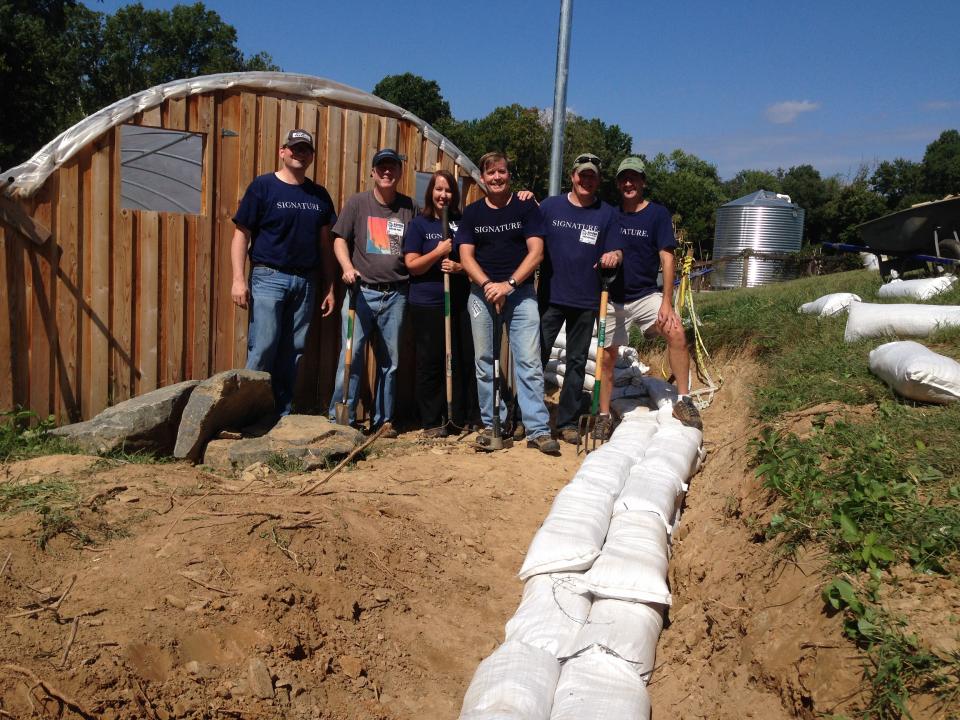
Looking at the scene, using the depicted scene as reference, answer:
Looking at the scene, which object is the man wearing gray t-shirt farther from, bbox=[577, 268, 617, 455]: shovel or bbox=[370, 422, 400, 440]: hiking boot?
bbox=[577, 268, 617, 455]: shovel

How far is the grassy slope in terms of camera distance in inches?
97.5

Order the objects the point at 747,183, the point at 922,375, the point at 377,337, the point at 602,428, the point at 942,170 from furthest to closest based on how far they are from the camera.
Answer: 1. the point at 747,183
2. the point at 942,170
3. the point at 377,337
4. the point at 602,428
5. the point at 922,375

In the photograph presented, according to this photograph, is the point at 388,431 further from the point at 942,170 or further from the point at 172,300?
the point at 942,170

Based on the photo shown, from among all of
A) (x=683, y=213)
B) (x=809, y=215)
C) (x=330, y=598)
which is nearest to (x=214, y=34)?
(x=683, y=213)

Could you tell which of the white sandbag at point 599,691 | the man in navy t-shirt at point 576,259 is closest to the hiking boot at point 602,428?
the man in navy t-shirt at point 576,259

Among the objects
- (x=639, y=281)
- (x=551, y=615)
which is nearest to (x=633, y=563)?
(x=551, y=615)

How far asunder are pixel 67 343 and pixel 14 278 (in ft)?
1.74

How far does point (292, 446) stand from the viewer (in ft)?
17.2

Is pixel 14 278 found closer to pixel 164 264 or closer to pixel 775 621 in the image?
pixel 164 264

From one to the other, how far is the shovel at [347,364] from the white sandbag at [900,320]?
12.5 feet

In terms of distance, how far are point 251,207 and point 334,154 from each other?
111 centimetres

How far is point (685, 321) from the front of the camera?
879 centimetres

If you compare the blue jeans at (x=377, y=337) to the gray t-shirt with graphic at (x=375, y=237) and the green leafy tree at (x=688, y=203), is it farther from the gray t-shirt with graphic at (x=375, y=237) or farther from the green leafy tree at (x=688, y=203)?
the green leafy tree at (x=688, y=203)

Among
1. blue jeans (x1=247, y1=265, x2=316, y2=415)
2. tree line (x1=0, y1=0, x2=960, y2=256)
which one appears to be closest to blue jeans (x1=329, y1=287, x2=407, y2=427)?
blue jeans (x1=247, y1=265, x2=316, y2=415)
